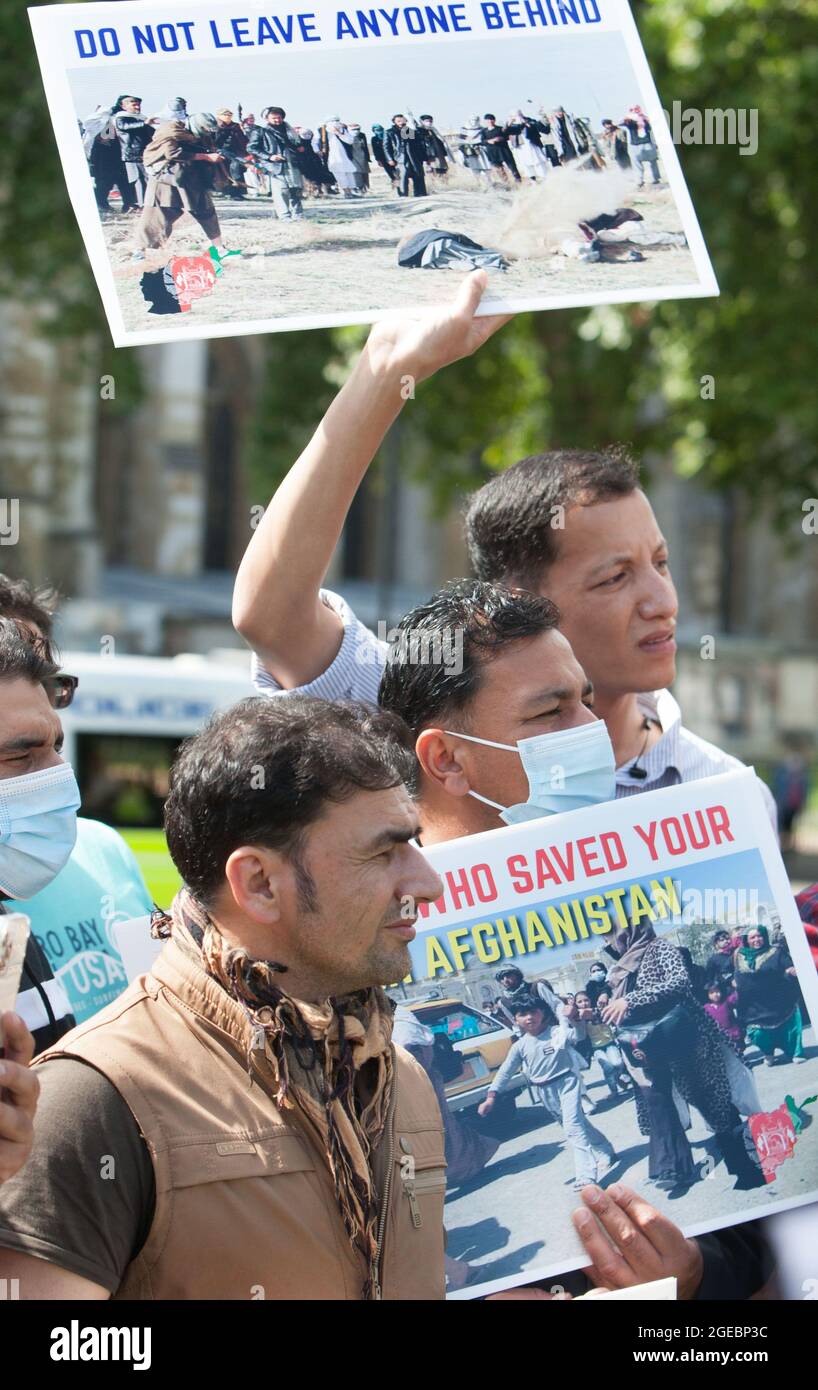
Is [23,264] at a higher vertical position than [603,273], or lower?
higher

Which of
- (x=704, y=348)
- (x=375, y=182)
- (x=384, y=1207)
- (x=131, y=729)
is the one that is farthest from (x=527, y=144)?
(x=704, y=348)

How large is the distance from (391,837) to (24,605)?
4.16 ft

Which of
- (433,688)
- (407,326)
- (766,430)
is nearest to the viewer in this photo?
(407,326)

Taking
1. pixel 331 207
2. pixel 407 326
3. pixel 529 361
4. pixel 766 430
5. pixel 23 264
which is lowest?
pixel 407 326

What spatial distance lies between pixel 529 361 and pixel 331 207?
1626 centimetres

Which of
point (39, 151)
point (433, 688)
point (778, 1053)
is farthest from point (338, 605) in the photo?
point (39, 151)

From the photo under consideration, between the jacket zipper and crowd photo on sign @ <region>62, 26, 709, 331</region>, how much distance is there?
1.21 meters

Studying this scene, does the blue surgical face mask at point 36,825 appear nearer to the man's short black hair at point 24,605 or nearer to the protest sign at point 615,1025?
the man's short black hair at point 24,605

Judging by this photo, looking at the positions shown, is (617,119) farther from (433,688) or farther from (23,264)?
(23,264)

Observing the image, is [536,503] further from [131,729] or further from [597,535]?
[131,729]

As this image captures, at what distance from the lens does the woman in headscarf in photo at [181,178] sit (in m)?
2.78

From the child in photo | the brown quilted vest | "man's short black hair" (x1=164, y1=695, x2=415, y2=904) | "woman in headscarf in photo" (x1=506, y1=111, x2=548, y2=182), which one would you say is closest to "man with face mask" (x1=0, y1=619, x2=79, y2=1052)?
"man's short black hair" (x1=164, y1=695, x2=415, y2=904)

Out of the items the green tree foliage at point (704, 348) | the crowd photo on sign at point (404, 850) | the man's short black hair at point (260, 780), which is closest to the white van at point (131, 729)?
the green tree foliage at point (704, 348)

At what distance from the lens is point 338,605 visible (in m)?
3.35
